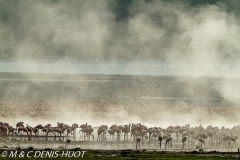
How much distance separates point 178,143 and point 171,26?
8117cm

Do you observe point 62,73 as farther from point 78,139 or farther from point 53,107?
point 78,139

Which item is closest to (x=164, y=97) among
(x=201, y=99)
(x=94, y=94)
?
(x=201, y=99)

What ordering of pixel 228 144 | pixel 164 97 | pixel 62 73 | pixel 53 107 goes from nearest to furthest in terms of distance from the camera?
1. pixel 228 144
2. pixel 53 107
3. pixel 164 97
4. pixel 62 73

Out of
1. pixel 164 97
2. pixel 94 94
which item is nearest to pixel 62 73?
pixel 94 94

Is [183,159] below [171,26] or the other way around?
below

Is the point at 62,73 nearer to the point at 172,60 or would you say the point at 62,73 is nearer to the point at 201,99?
the point at 201,99

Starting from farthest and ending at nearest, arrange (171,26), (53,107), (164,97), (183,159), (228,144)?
(171,26) → (164,97) → (53,107) → (228,144) → (183,159)

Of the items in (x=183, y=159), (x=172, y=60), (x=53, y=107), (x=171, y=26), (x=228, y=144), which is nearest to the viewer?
(x=183, y=159)

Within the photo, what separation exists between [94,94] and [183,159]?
2289cm

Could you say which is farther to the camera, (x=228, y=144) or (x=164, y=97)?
(x=164, y=97)

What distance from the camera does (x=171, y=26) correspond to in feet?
344

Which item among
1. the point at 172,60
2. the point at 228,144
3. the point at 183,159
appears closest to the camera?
the point at 183,159

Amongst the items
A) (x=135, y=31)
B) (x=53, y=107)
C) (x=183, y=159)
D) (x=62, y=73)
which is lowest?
(x=183, y=159)

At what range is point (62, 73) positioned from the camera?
5572 cm
